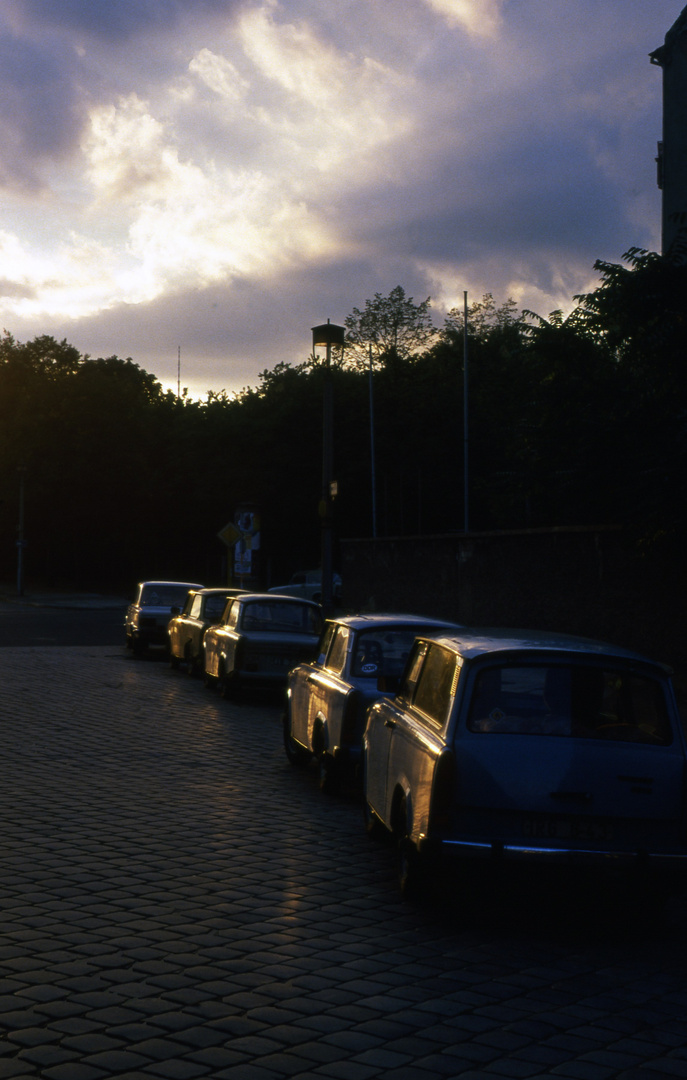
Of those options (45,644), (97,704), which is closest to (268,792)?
(97,704)

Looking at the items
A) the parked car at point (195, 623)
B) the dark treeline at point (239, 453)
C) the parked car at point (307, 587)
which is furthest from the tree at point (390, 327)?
the parked car at point (195, 623)

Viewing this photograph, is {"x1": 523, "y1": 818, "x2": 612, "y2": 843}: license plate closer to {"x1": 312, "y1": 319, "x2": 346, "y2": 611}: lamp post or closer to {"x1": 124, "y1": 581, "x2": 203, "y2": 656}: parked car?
{"x1": 312, "y1": 319, "x2": 346, "y2": 611}: lamp post

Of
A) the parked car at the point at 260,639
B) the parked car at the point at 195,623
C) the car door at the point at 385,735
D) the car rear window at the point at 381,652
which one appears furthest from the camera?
the parked car at the point at 195,623

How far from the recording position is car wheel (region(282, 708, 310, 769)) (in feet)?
40.5

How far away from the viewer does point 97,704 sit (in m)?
17.6

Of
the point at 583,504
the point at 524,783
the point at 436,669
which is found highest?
the point at 583,504

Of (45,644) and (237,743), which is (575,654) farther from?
(45,644)

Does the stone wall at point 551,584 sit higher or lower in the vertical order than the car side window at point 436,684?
higher

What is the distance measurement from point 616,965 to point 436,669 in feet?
6.93

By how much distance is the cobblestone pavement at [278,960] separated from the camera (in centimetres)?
467

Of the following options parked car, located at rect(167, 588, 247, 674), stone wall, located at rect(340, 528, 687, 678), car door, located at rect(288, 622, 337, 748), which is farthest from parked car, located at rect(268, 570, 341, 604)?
car door, located at rect(288, 622, 337, 748)

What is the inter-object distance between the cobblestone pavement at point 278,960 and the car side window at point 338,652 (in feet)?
3.83

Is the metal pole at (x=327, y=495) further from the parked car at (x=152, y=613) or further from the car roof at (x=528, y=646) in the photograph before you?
the car roof at (x=528, y=646)

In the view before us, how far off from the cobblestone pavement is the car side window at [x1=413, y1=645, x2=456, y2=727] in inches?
42.0
